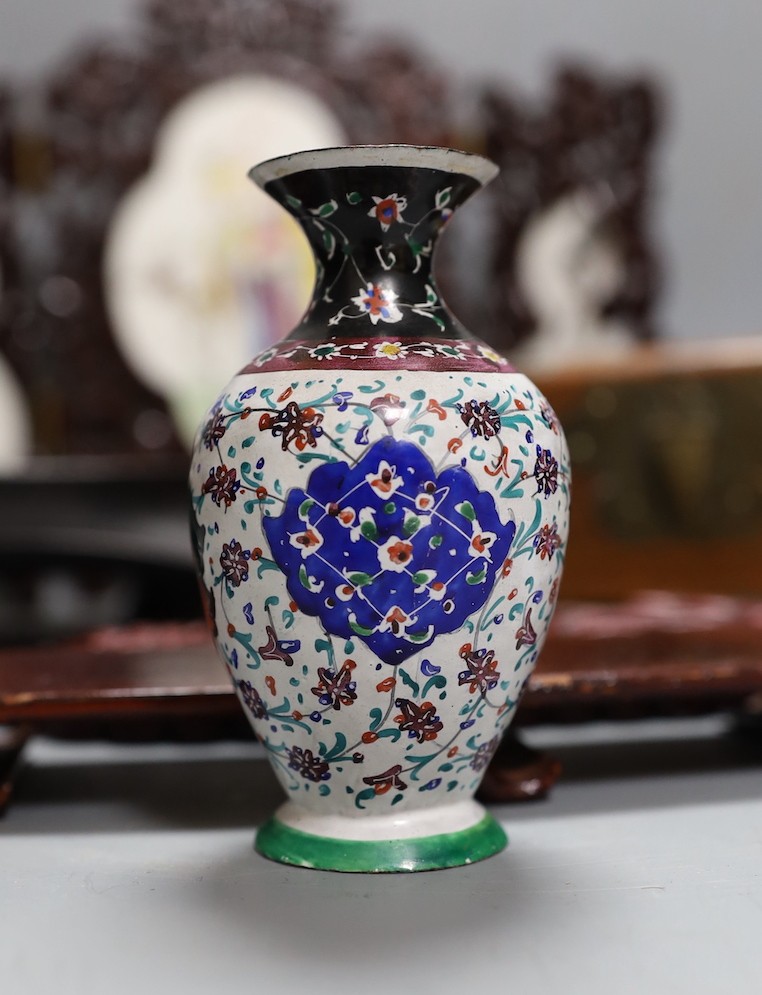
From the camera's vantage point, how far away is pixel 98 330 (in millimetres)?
2334

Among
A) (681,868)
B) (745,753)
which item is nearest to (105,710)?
(681,868)

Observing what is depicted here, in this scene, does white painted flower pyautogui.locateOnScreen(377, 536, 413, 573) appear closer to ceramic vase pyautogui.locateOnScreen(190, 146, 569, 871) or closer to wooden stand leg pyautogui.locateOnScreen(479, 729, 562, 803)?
ceramic vase pyautogui.locateOnScreen(190, 146, 569, 871)

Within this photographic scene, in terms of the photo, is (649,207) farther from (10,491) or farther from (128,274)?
(10,491)

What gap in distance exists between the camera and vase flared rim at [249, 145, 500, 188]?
0.96 m

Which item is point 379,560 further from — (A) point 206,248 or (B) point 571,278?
(B) point 571,278

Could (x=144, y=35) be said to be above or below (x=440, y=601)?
above

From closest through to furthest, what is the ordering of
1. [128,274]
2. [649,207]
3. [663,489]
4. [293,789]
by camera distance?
1. [293,789]
2. [663,489]
3. [128,274]
4. [649,207]

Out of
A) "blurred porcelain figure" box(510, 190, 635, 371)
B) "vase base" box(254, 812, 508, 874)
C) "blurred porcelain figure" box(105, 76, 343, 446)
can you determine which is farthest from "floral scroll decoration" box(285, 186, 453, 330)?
"blurred porcelain figure" box(510, 190, 635, 371)

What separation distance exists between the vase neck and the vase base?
0.39m

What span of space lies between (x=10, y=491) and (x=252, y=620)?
1.24 meters

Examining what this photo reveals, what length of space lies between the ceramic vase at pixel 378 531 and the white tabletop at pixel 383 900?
0.21ft

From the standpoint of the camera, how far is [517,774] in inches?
45.9

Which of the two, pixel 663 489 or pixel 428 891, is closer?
pixel 428 891

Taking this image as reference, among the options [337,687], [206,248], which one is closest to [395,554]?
[337,687]
